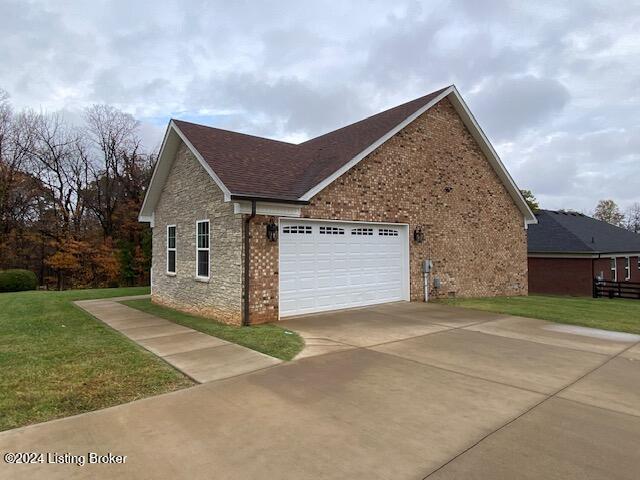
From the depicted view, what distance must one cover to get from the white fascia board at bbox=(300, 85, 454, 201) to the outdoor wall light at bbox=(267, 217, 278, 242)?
96cm

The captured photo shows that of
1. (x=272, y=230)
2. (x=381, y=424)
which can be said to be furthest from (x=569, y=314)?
(x=381, y=424)

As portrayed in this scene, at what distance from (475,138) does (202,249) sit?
11.0 meters

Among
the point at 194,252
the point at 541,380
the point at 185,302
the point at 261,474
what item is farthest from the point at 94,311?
the point at 541,380

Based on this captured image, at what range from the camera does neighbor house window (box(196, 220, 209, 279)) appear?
418 inches

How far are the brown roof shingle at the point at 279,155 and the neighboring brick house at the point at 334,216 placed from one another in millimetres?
62

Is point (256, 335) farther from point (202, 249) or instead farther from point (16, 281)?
point (16, 281)

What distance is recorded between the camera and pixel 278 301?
9.51m

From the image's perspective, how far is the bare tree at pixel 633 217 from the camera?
2803 inches

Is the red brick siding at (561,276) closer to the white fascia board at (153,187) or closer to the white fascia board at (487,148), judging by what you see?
the white fascia board at (487,148)

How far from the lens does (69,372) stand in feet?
17.7

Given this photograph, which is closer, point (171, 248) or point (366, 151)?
point (366, 151)

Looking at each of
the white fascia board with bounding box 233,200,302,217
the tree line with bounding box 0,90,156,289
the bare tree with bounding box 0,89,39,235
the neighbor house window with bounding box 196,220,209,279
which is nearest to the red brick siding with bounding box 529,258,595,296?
the white fascia board with bounding box 233,200,302,217

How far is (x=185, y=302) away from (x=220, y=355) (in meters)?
5.87

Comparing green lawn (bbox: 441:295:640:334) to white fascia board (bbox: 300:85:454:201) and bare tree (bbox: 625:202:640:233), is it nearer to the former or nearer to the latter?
white fascia board (bbox: 300:85:454:201)
